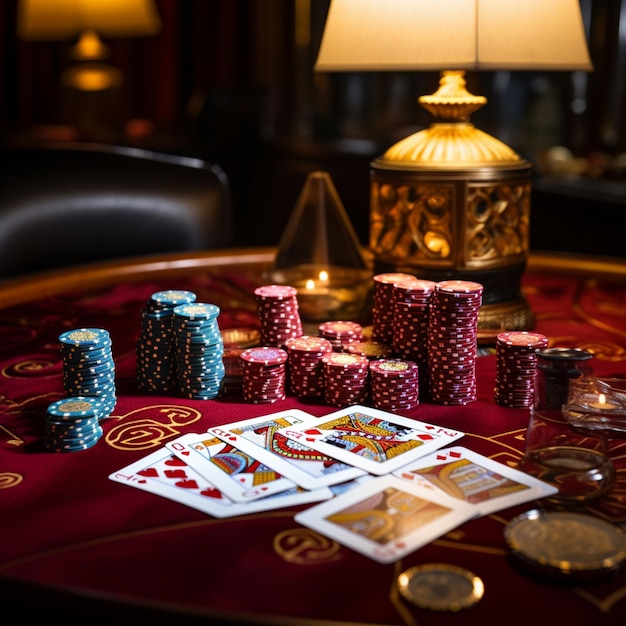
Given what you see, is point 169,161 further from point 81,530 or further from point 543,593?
point 543,593

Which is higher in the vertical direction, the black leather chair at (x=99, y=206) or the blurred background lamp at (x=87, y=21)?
the blurred background lamp at (x=87, y=21)

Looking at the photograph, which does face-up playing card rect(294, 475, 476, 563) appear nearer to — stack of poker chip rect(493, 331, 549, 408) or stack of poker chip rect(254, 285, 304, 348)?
stack of poker chip rect(493, 331, 549, 408)

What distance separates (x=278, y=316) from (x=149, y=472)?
1.46 feet

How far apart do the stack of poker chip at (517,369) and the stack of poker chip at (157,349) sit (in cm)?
49

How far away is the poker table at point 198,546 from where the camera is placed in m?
0.79

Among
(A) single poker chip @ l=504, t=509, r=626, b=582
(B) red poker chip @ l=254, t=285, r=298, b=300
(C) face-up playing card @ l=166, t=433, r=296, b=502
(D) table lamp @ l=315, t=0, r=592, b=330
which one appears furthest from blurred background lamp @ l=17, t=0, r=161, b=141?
(A) single poker chip @ l=504, t=509, r=626, b=582

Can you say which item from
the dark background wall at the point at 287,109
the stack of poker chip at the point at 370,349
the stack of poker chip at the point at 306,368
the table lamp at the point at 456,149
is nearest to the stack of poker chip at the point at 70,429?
the stack of poker chip at the point at 306,368

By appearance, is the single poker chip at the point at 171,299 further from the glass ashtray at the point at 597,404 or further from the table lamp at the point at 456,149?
the glass ashtray at the point at 597,404

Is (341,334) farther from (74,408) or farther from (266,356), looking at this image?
(74,408)

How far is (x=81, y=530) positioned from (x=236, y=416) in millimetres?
375

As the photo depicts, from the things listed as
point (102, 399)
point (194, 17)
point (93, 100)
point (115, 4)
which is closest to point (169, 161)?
point (102, 399)

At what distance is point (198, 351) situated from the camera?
132cm

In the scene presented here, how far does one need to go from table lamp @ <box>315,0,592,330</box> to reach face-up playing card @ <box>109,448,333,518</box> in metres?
0.64

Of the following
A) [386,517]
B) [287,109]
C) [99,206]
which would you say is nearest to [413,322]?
[386,517]
